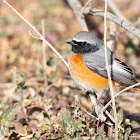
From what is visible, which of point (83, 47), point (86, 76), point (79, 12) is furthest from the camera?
point (79, 12)

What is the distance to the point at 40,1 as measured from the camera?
9.97 m

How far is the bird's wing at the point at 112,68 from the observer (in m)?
4.27

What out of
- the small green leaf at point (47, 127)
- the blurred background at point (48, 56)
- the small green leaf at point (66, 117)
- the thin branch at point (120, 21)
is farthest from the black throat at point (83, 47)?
the small green leaf at point (47, 127)

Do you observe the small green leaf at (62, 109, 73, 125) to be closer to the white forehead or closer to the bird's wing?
the bird's wing

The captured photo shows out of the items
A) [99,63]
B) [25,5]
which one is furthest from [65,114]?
[25,5]

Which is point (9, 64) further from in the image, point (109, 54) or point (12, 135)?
point (109, 54)

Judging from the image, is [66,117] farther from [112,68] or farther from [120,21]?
[120,21]

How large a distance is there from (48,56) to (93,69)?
291 centimetres

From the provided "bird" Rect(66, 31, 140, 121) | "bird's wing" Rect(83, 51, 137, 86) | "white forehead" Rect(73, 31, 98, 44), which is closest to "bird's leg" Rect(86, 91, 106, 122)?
"bird" Rect(66, 31, 140, 121)

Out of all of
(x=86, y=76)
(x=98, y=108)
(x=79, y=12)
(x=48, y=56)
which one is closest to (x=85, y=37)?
(x=86, y=76)

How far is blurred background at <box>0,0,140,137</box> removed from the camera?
490 cm

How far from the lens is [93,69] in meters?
4.31

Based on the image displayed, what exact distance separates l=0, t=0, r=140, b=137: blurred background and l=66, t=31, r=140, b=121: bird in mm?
631

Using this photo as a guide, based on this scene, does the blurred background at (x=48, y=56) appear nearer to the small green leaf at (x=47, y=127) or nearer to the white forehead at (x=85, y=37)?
the small green leaf at (x=47, y=127)
